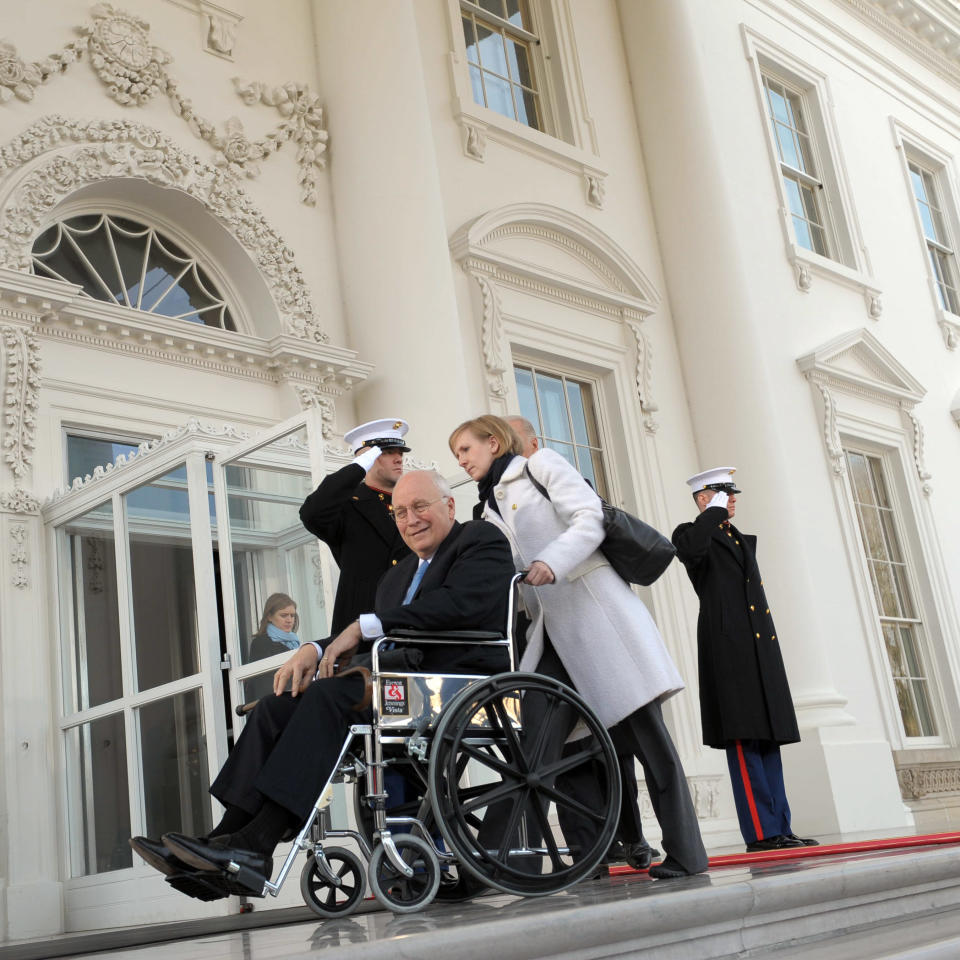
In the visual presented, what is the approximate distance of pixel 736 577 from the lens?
5180 mm

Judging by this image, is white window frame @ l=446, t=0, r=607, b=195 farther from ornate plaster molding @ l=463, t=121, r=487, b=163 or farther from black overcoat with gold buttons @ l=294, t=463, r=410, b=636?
black overcoat with gold buttons @ l=294, t=463, r=410, b=636

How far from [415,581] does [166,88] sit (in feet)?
15.4

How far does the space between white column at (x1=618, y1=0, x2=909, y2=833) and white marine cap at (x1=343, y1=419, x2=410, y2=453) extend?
4748mm

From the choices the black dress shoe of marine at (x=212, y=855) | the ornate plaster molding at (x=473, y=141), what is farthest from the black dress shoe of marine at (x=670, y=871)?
the ornate plaster molding at (x=473, y=141)

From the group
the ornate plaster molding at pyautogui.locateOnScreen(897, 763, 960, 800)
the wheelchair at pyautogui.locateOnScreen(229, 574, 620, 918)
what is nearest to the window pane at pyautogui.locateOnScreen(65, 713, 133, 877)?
the wheelchair at pyautogui.locateOnScreen(229, 574, 620, 918)

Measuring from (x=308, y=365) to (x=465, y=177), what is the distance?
1772 mm

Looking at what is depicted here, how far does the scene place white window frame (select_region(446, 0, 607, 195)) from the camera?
7961 millimetres

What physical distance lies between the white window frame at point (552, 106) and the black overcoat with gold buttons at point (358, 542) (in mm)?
4304

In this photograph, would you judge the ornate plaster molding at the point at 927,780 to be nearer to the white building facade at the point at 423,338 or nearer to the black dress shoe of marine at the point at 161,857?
the white building facade at the point at 423,338

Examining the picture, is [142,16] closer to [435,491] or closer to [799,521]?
[435,491]

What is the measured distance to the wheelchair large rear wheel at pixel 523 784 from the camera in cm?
278

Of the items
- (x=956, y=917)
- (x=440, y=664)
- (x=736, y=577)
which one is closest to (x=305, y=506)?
(x=440, y=664)

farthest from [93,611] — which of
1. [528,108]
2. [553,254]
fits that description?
[528,108]

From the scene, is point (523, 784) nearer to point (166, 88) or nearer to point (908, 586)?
point (166, 88)
